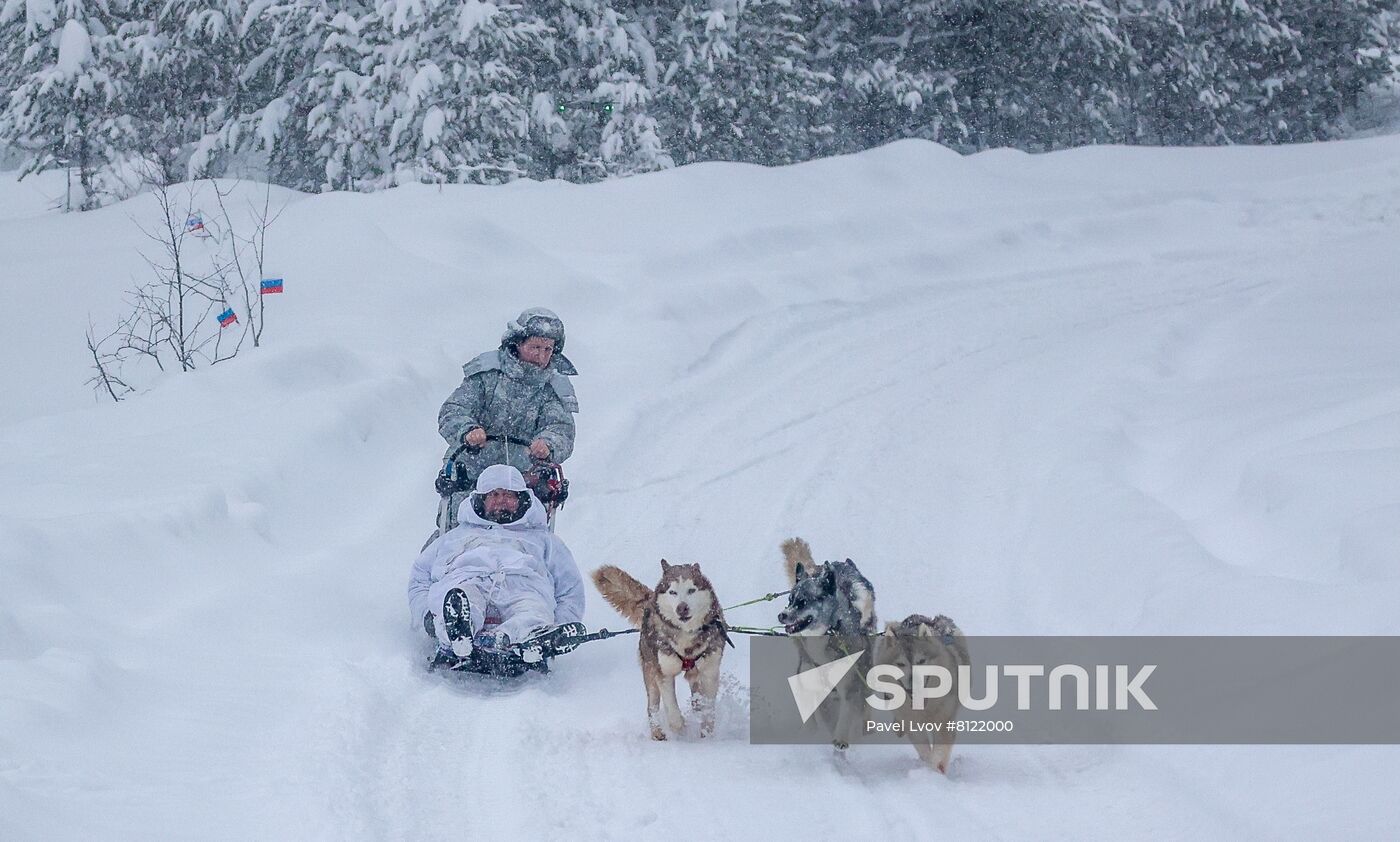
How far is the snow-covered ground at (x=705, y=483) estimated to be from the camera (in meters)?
4.24

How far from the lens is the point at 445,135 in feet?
52.7

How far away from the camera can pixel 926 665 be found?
4.47 meters

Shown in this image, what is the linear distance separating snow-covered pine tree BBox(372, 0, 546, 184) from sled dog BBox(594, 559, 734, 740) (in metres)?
11.8

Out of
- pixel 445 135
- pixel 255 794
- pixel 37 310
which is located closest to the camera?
pixel 255 794

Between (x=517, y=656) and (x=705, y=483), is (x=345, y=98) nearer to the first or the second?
(x=705, y=483)

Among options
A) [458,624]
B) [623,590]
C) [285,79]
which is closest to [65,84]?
[285,79]

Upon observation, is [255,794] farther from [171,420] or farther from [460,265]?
[460,265]

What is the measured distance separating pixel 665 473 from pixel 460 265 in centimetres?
494

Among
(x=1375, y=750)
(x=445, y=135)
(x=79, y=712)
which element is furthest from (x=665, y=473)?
(x=445, y=135)

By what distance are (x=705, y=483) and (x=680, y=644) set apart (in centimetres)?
371

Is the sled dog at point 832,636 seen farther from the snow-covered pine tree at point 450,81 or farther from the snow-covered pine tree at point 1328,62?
the snow-covered pine tree at point 1328,62

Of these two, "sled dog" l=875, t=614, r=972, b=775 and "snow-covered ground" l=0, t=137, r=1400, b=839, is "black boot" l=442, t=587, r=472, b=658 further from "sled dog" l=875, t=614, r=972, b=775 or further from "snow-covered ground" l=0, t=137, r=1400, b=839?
"sled dog" l=875, t=614, r=972, b=775

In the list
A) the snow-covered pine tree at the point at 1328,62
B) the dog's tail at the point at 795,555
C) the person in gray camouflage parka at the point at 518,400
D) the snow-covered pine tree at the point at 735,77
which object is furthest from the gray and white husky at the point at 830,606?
the snow-covered pine tree at the point at 1328,62

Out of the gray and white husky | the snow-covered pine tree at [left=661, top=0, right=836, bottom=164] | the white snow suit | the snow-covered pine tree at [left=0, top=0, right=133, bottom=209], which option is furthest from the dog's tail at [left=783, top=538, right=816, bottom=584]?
the snow-covered pine tree at [left=0, top=0, right=133, bottom=209]
